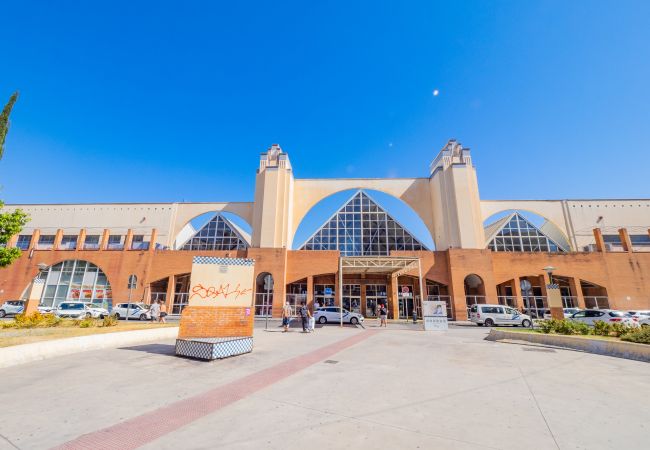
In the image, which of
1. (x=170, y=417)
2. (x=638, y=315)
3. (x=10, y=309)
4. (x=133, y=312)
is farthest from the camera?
(x=10, y=309)

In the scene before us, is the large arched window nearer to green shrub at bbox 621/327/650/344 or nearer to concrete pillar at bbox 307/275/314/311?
concrete pillar at bbox 307/275/314/311

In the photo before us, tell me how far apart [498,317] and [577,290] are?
492 inches

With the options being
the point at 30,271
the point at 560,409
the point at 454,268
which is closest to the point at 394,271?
the point at 454,268

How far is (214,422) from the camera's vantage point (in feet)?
13.6

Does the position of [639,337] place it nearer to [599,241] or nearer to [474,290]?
[474,290]

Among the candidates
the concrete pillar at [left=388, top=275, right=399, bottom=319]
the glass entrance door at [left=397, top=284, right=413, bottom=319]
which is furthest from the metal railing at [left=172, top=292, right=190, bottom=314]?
the glass entrance door at [left=397, top=284, right=413, bottom=319]

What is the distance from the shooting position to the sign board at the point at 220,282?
9984 mm

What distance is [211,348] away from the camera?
28.0 ft

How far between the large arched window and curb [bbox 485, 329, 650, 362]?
118 ft

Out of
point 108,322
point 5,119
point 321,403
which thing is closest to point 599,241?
point 321,403

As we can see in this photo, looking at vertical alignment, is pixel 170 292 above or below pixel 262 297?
above

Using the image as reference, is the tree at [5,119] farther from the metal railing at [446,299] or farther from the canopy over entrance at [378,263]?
the metal railing at [446,299]

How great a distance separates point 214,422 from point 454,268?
94.2 ft

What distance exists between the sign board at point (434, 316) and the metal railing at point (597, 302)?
72.5 feet
